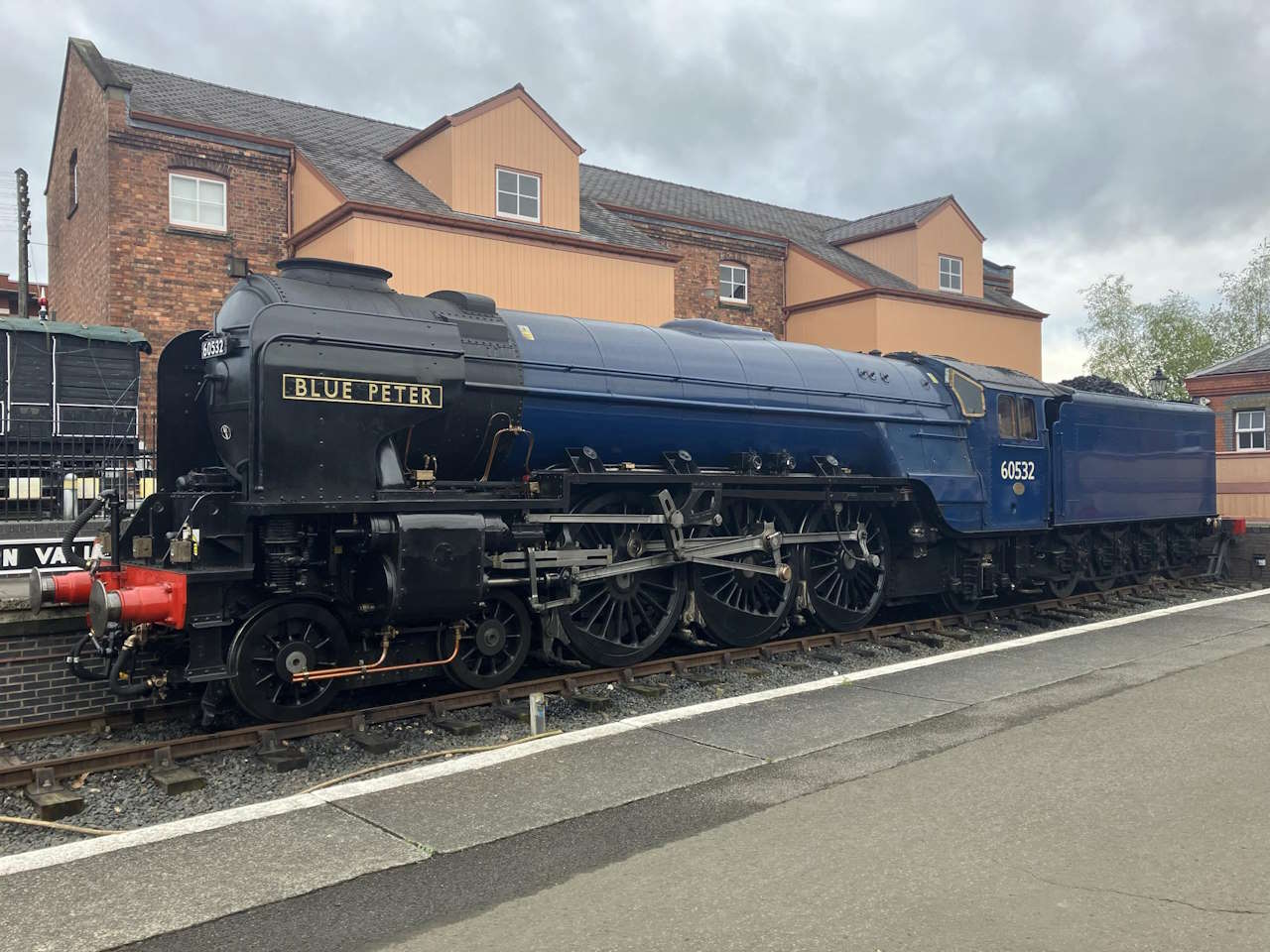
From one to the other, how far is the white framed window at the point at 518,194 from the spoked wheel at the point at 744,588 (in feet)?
32.8

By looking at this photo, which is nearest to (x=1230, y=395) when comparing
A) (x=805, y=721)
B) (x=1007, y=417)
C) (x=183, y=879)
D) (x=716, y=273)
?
(x=716, y=273)

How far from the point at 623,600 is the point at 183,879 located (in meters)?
4.52

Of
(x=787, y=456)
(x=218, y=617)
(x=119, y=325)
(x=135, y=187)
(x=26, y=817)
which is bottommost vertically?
(x=26, y=817)

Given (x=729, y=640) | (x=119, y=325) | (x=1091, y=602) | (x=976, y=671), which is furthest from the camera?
(x=119, y=325)

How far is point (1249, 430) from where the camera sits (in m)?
23.5

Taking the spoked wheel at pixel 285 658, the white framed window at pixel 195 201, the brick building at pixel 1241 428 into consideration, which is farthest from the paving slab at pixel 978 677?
the brick building at pixel 1241 428

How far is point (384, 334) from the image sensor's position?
6.73m

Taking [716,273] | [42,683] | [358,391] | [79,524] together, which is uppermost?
[716,273]

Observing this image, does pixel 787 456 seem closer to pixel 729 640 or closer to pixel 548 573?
pixel 729 640

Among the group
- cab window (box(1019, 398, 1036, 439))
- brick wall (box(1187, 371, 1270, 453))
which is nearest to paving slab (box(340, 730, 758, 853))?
cab window (box(1019, 398, 1036, 439))

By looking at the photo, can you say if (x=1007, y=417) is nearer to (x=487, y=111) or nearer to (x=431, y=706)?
(x=431, y=706)

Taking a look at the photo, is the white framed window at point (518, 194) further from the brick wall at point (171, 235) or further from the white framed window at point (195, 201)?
the white framed window at point (195, 201)

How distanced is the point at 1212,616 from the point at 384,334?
998 cm

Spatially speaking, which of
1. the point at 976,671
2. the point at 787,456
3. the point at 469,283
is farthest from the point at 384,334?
the point at 469,283
